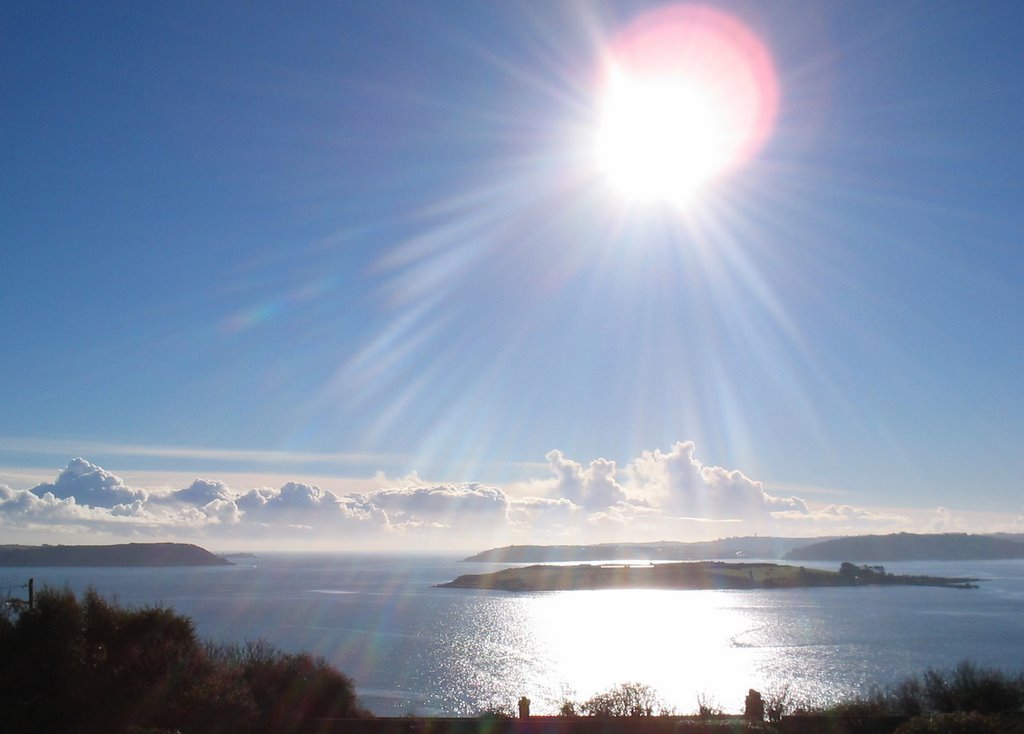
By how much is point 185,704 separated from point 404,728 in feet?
12.4

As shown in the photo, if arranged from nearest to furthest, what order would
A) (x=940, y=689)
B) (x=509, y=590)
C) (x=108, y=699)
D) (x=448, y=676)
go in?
(x=108, y=699)
(x=940, y=689)
(x=448, y=676)
(x=509, y=590)

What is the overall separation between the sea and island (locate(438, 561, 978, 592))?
8.97 m

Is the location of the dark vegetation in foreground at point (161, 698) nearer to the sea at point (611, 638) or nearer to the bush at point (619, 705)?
the bush at point (619, 705)

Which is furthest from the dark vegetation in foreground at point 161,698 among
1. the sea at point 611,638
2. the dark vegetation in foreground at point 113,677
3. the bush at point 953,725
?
→ the sea at point 611,638

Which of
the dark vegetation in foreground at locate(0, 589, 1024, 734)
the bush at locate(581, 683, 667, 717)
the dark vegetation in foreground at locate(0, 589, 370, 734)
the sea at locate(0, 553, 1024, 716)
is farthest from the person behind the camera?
the sea at locate(0, 553, 1024, 716)

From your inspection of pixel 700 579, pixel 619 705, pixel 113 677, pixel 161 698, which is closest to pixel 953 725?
pixel 619 705

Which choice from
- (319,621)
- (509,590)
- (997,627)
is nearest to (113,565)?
(509,590)

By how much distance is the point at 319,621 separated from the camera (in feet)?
262

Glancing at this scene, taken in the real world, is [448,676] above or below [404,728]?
below

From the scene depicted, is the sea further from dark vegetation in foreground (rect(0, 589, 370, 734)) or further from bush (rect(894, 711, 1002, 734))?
bush (rect(894, 711, 1002, 734))

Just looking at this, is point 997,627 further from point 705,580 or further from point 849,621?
point 705,580

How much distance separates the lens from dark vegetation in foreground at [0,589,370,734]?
12430 mm

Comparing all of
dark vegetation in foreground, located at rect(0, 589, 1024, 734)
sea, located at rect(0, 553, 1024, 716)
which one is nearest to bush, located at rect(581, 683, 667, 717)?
dark vegetation in foreground, located at rect(0, 589, 1024, 734)

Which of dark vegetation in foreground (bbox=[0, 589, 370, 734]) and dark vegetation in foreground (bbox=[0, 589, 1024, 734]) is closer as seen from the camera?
dark vegetation in foreground (bbox=[0, 589, 370, 734])
